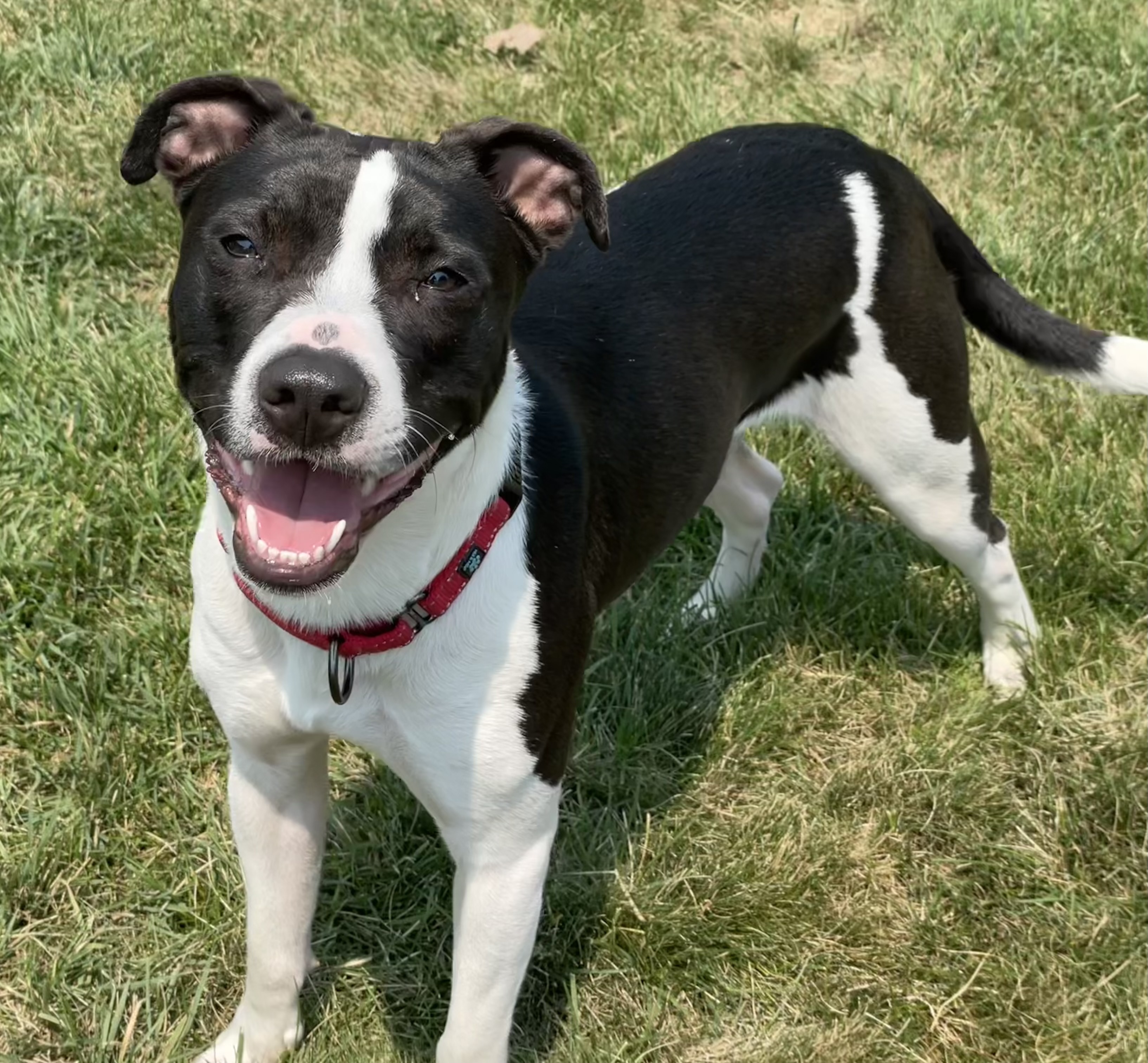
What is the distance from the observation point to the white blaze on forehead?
2.46 metres

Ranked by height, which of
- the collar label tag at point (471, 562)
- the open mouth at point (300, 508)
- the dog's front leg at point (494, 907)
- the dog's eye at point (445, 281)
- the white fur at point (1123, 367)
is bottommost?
the dog's front leg at point (494, 907)

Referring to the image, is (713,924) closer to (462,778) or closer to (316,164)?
(462,778)

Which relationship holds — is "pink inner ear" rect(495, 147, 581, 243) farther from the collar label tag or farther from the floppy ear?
the collar label tag

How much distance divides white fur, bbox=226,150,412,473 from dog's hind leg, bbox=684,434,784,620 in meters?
2.21

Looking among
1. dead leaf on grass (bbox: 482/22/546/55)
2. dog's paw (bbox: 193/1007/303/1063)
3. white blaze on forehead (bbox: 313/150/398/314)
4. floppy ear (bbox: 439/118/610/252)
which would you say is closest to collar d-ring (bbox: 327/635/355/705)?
white blaze on forehead (bbox: 313/150/398/314)

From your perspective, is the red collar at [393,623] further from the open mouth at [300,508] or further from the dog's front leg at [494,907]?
the dog's front leg at [494,907]

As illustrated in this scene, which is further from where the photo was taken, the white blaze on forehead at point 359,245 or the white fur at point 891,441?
the white fur at point 891,441

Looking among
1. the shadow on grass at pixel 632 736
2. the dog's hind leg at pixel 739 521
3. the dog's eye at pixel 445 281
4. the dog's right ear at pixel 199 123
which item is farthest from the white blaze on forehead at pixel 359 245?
the dog's hind leg at pixel 739 521

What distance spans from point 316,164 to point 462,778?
3.89 feet

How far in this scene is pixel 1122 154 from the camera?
6301mm

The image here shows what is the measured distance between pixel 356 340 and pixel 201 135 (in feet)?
2.55

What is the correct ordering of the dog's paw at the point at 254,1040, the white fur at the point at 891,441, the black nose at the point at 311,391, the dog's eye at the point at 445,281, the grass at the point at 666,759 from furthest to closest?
the white fur at the point at 891,441 → the grass at the point at 666,759 → the dog's paw at the point at 254,1040 → the dog's eye at the point at 445,281 → the black nose at the point at 311,391

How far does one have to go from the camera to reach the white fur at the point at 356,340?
235 centimetres

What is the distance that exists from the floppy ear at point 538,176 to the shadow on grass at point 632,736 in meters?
1.64
